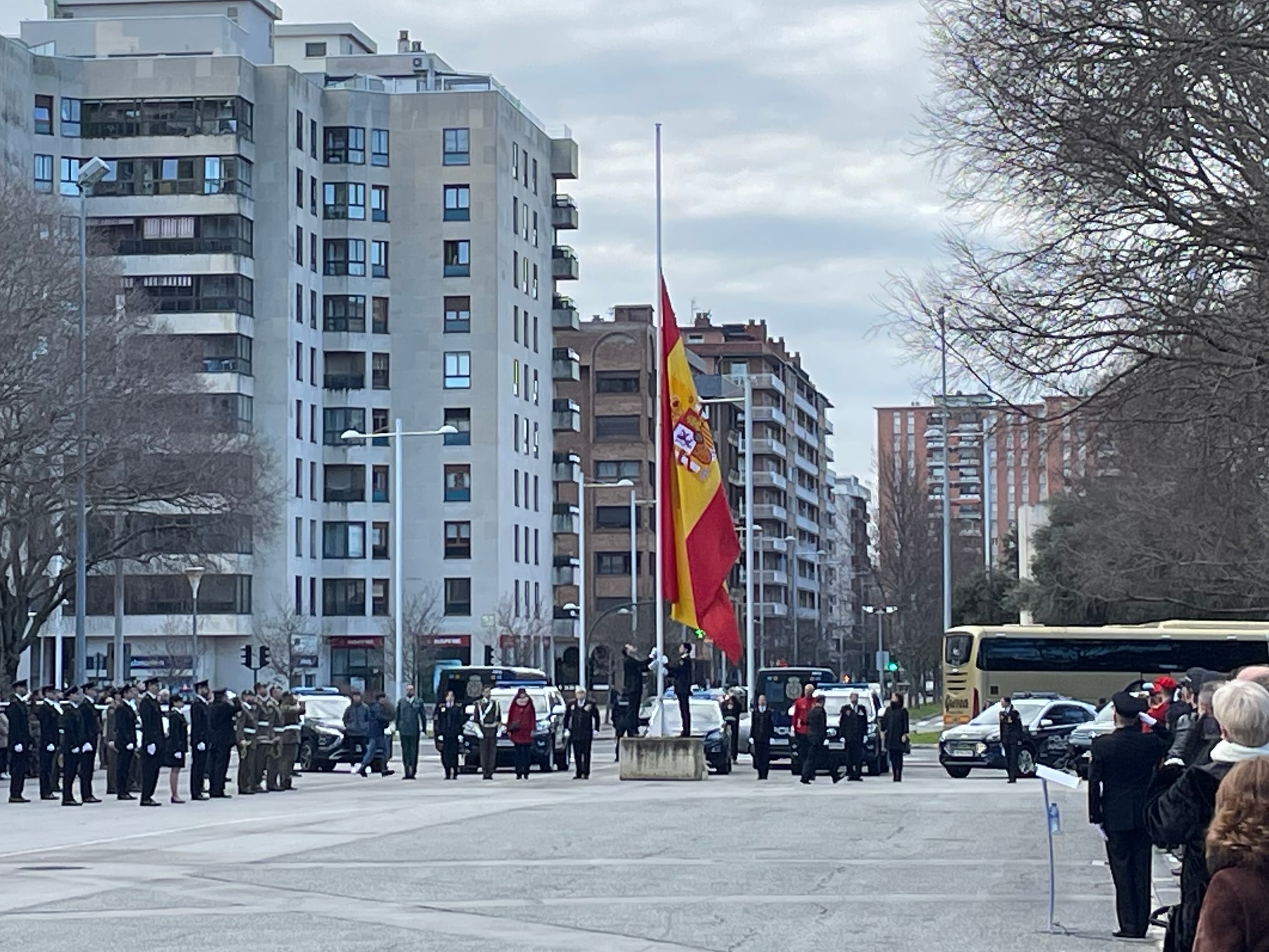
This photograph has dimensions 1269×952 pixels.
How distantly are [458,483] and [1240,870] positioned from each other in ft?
305

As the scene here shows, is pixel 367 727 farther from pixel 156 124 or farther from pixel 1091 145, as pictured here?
pixel 156 124

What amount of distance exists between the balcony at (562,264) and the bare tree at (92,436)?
5429cm

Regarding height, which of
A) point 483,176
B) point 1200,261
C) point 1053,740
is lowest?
point 1053,740

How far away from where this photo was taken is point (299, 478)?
313ft

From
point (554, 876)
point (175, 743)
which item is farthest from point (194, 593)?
point (554, 876)

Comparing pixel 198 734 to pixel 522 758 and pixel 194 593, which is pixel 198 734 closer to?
pixel 522 758

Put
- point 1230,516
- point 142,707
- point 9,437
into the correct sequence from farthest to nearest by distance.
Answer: point 9,437
point 1230,516
point 142,707

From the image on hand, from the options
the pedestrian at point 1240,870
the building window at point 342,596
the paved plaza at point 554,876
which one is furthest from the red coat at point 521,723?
the building window at point 342,596

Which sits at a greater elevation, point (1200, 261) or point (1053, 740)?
point (1200, 261)

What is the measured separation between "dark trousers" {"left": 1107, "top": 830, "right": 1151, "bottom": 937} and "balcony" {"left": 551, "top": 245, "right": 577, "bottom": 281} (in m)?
94.8

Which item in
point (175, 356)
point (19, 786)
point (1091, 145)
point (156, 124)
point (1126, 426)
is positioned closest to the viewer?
point (1091, 145)

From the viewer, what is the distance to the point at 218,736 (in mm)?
32156

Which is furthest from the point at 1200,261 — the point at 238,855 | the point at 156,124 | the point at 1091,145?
the point at 156,124

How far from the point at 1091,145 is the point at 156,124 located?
7692 centimetres
